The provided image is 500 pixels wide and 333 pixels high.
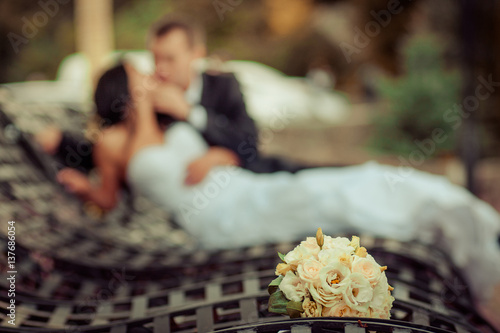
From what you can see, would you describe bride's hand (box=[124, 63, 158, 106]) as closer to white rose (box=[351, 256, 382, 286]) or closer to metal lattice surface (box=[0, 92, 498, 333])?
metal lattice surface (box=[0, 92, 498, 333])

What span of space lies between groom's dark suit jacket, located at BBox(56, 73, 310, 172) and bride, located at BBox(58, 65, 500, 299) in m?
0.07

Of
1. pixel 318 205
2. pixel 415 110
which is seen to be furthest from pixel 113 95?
pixel 415 110

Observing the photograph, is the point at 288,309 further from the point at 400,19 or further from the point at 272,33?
the point at 272,33

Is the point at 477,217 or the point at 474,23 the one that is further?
the point at 474,23

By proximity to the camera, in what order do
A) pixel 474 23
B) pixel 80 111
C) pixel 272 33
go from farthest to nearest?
pixel 272 33, pixel 474 23, pixel 80 111

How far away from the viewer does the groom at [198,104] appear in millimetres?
2971

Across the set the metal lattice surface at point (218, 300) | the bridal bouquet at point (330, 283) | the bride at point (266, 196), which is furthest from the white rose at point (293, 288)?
the bride at point (266, 196)

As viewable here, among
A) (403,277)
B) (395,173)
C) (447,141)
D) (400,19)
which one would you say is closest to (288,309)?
(403,277)

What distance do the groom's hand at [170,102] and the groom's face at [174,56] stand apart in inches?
2.3

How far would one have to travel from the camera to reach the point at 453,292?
5.69 feet

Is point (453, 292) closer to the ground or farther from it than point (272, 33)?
closer to the ground

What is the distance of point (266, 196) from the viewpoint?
2611 millimetres

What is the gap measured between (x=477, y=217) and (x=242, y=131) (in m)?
1.42

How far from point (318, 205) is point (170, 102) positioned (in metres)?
1.07
